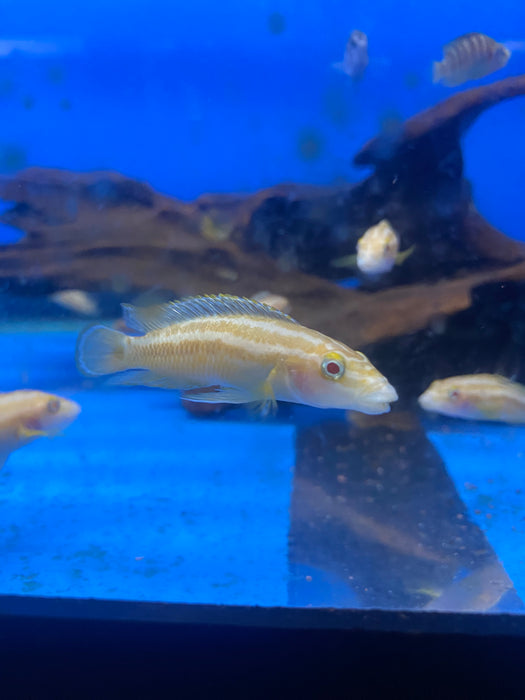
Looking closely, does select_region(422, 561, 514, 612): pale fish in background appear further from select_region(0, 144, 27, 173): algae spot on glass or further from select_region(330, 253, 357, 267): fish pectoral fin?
select_region(0, 144, 27, 173): algae spot on glass

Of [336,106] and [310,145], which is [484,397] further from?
[336,106]

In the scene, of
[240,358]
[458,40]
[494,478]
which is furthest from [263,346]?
[458,40]

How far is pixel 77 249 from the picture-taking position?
4.96 m

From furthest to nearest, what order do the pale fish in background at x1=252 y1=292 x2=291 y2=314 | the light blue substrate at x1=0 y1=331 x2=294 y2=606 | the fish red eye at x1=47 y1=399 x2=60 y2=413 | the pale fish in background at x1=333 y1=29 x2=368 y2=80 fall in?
the pale fish in background at x1=333 y1=29 x2=368 y2=80 → the pale fish in background at x1=252 y1=292 x2=291 y2=314 → the fish red eye at x1=47 y1=399 x2=60 y2=413 → the light blue substrate at x1=0 y1=331 x2=294 y2=606

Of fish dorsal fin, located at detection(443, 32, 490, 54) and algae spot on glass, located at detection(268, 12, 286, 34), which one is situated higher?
algae spot on glass, located at detection(268, 12, 286, 34)

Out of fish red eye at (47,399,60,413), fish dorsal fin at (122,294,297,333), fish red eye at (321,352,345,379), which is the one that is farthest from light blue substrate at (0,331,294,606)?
fish dorsal fin at (122,294,297,333)

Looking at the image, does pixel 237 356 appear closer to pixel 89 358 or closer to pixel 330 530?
pixel 89 358

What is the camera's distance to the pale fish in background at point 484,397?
Result: 10.8 ft

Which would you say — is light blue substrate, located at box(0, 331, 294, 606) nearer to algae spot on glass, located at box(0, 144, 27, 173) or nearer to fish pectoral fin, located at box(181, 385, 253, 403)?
fish pectoral fin, located at box(181, 385, 253, 403)

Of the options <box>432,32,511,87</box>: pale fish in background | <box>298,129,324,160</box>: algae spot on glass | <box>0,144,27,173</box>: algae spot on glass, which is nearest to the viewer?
<box>432,32,511,87</box>: pale fish in background

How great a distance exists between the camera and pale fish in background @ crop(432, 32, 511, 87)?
407 cm

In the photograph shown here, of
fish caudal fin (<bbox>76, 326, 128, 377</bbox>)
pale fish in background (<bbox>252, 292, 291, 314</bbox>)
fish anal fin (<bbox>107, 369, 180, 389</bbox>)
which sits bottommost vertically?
fish anal fin (<bbox>107, 369, 180, 389</bbox>)

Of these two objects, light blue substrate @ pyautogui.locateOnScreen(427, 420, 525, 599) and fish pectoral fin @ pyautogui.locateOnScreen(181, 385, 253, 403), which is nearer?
fish pectoral fin @ pyautogui.locateOnScreen(181, 385, 253, 403)

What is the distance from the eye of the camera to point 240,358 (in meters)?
1.51
